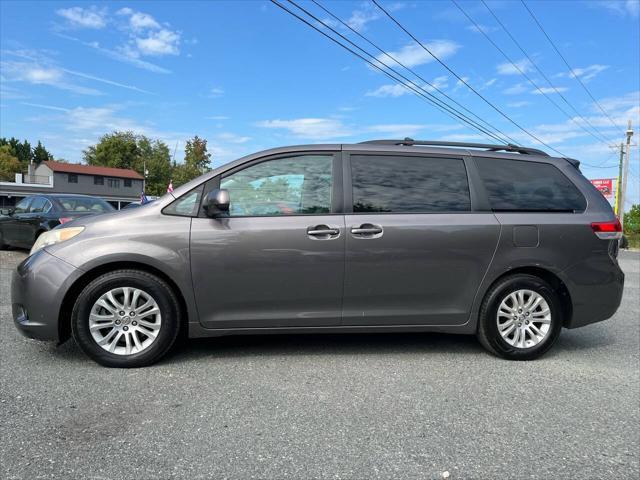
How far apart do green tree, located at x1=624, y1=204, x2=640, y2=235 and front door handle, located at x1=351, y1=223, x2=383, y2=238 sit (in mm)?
36023

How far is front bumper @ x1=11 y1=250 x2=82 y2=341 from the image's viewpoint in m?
3.56

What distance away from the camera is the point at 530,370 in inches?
154

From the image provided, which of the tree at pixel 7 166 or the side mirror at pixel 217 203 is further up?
the tree at pixel 7 166

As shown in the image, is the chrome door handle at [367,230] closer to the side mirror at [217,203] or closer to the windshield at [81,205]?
the side mirror at [217,203]

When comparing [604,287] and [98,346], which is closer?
[98,346]

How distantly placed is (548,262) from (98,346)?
3.68 m

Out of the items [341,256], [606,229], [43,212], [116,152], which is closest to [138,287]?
[341,256]

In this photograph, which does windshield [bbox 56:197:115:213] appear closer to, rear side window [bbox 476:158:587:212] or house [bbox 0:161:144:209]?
rear side window [bbox 476:158:587:212]

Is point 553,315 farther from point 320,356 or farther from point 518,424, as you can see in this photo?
point 320,356

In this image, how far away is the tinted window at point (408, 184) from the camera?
3.98 m

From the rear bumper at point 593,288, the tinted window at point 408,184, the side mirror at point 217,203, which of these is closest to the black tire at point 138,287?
the side mirror at point 217,203

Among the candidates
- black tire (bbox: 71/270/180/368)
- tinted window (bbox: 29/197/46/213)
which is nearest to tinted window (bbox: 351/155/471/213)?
black tire (bbox: 71/270/180/368)

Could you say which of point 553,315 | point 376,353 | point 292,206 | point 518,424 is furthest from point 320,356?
point 553,315

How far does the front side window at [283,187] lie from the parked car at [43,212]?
6183 mm
